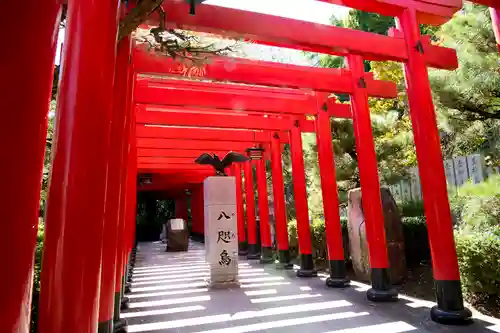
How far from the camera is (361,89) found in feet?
19.2

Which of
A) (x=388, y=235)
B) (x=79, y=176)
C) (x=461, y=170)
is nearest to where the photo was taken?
(x=79, y=176)

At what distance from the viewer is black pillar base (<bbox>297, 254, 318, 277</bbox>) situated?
302 inches

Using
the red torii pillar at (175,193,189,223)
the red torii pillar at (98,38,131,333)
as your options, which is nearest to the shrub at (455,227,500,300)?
the red torii pillar at (98,38,131,333)

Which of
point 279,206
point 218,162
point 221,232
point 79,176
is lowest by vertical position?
point 221,232

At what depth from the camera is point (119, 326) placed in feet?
13.9

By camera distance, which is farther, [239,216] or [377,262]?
[239,216]

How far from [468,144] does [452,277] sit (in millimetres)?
2131

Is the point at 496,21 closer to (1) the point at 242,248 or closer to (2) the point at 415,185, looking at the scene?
(2) the point at 415,185

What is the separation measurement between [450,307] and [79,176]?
4.11m

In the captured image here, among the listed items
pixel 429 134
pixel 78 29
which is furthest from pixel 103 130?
pixel 429 134

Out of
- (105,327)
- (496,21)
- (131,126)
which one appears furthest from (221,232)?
(496,21)

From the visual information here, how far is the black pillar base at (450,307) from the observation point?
396cm

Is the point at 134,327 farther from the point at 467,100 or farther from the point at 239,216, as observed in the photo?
the point at 239,216

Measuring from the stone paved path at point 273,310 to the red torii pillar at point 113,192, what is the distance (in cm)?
111
